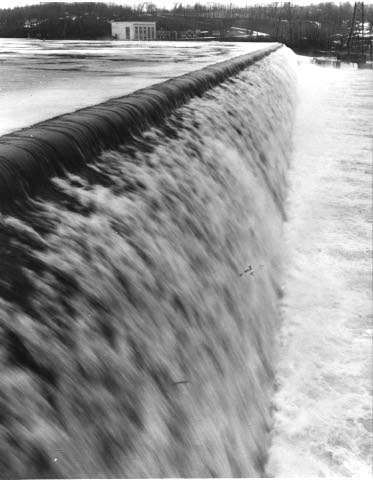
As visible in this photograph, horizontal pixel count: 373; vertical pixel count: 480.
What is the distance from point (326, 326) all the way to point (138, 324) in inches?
87.7

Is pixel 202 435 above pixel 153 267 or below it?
below

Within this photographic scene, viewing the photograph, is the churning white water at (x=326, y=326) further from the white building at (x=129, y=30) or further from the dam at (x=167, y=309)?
the white building at (x=129, y=30)

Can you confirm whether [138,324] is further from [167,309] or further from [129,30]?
[129,30]

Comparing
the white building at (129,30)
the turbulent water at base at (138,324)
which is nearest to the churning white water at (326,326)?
the turbulent water at base at (138,324)

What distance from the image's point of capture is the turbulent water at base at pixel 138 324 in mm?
1844

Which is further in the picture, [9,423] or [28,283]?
[28,283]

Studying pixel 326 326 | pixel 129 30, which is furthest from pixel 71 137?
pixel 129 30

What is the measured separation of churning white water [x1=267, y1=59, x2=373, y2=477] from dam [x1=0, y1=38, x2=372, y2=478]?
0.04 feet

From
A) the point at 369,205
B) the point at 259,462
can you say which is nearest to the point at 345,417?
the point at 259,462

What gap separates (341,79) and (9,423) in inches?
925

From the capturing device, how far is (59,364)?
1943 millimetres

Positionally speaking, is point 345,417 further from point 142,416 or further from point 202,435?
point 142,416

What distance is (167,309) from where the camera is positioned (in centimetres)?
279

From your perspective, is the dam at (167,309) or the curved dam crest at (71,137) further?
the curved dam crest at (71,137)
